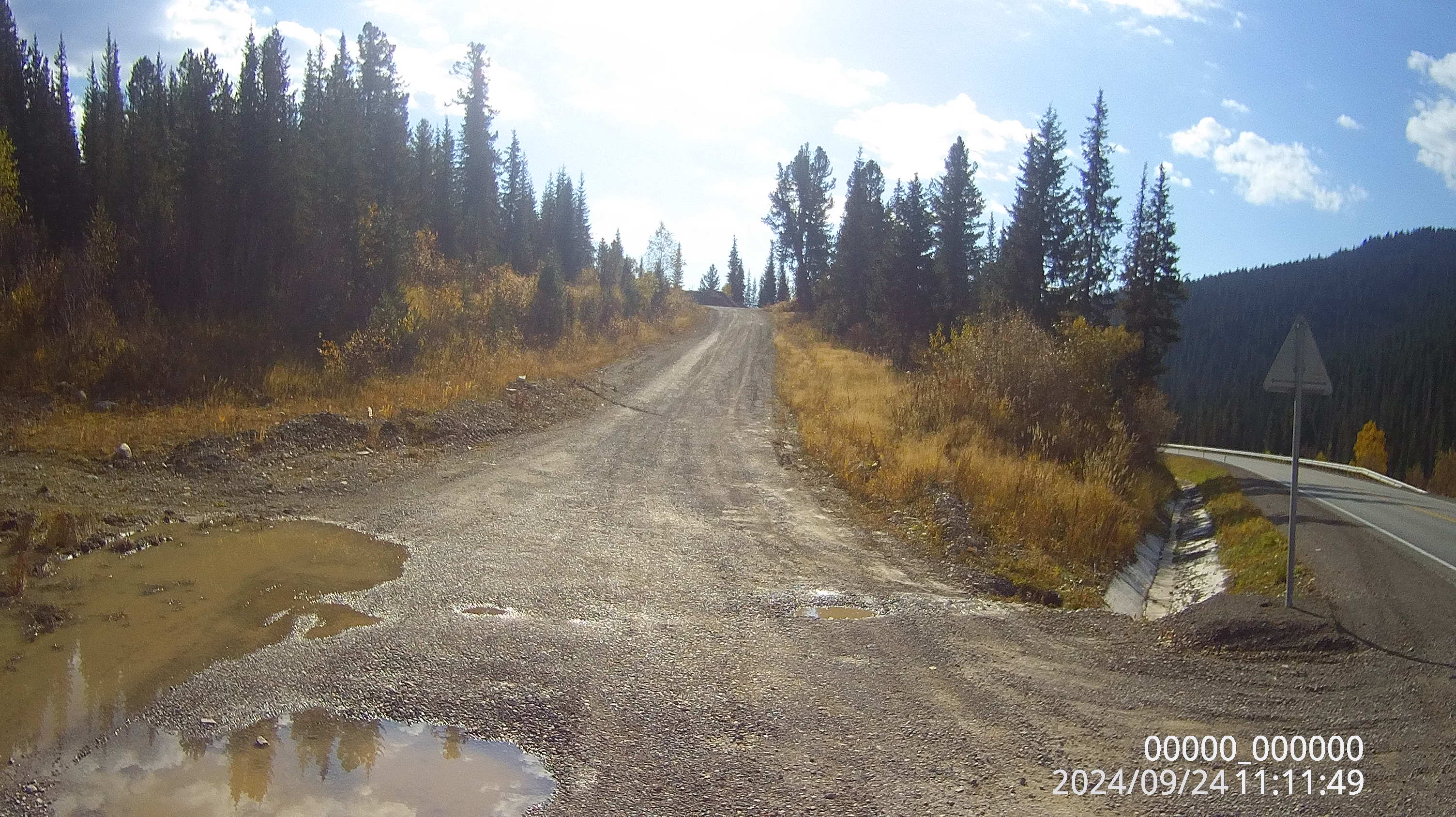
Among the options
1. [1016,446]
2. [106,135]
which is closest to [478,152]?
[106,135]

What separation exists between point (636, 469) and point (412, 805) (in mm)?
8581

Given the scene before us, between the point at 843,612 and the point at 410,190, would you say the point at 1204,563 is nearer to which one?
the point at 843,612

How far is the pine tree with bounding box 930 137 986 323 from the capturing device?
39.2 metres

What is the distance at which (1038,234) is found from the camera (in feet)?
120

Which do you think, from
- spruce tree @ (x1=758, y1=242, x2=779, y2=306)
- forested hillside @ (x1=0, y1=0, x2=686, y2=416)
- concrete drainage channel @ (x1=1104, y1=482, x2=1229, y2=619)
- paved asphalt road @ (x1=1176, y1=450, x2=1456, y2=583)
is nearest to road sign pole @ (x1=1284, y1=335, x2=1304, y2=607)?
concrete drainage channel @ (x1=1104, y1=482, x2=1229, y2=619)

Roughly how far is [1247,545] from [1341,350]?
494 feet

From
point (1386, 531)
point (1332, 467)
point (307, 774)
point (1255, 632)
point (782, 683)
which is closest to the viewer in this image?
point (307, 774)

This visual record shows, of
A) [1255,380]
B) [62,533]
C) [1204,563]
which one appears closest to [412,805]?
[62,533]

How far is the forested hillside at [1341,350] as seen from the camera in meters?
92.1

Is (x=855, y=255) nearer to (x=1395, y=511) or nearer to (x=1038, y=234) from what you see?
(x=1038, y=234)

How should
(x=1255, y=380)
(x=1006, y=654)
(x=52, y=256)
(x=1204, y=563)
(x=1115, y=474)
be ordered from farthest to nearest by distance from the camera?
1. (x=1255, y=380)
2. (x=52, y=256)
3. (x=1115, y=474)
4. (x=1204, y=563)
5. (x=1006, y=654)

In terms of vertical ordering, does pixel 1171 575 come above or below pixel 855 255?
below

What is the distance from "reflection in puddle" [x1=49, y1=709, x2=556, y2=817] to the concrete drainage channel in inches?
234

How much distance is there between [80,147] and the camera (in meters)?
36.8
